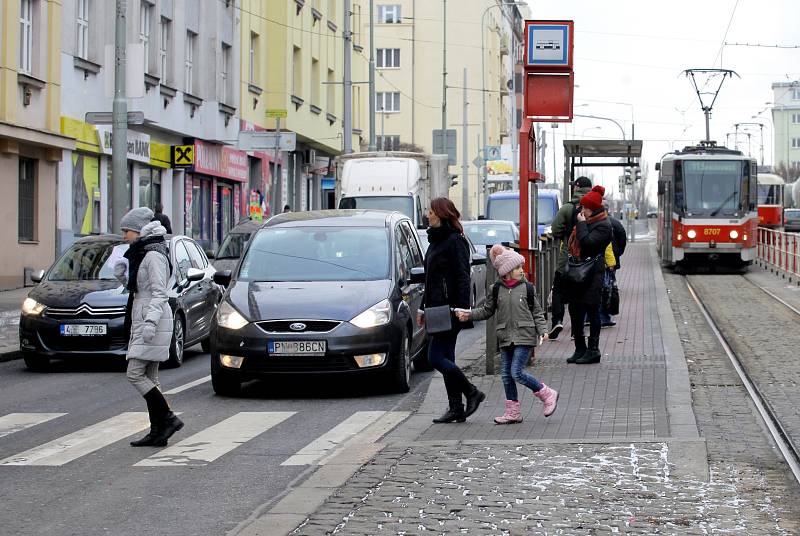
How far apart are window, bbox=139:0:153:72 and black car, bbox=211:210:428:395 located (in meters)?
19.7

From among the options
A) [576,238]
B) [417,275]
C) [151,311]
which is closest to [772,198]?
[576,238]

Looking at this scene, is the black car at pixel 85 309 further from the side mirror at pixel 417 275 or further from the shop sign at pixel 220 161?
the shop sign at pixel 220 161

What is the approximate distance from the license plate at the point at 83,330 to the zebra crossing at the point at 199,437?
3420mm

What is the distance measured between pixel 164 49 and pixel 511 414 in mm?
26266

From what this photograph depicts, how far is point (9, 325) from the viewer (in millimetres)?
19203

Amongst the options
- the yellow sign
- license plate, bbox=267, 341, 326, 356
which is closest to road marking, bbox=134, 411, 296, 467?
license plate, bbox=267, 341, 326, 356

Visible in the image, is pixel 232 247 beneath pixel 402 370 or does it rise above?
above

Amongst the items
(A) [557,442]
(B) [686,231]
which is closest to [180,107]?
(B) [686,231]

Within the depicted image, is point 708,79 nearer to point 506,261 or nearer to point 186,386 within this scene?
point 186,386

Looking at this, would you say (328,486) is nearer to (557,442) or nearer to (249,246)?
(557,442)

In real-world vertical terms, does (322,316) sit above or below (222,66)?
below

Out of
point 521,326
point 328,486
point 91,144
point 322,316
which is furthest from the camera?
point 91,144

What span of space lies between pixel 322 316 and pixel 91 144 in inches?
733

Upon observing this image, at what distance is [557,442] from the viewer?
8977mm
